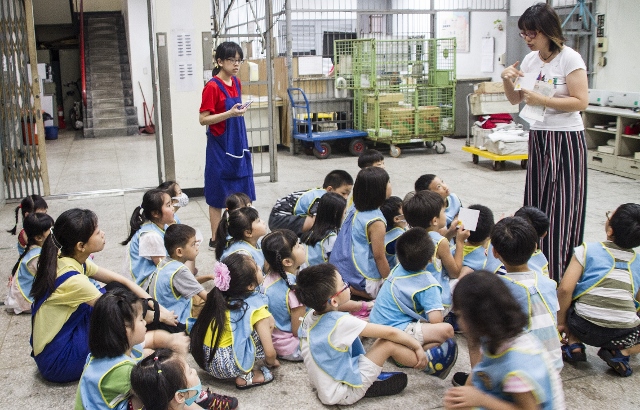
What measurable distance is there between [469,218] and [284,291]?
947 mm

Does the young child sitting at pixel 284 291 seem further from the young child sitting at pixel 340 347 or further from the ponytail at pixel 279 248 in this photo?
the young child sitting at pixel 340 347

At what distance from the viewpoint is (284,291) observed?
3.10 m

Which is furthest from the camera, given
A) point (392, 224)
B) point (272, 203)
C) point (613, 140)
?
point (613, 140)

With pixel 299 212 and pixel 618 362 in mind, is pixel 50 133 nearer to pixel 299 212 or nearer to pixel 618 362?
pixel 299 212

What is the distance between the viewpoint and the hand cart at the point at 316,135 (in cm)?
896

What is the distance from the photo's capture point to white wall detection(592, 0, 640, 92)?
833 centimetres

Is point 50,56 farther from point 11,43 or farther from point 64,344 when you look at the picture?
point 64,344

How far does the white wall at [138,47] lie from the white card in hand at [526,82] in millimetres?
10877

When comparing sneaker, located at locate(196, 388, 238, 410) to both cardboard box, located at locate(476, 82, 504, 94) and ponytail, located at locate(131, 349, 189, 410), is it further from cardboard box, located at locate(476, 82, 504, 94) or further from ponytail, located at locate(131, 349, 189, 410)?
cardboard box, located at locate(476, 82, 504, 94)

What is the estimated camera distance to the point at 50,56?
14.8 meters

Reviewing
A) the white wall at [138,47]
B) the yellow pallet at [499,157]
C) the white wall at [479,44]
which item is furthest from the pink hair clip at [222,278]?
the white wall at [138,47]

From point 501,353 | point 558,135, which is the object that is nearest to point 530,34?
point 558,135

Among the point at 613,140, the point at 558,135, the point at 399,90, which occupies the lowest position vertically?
the point at 613,140

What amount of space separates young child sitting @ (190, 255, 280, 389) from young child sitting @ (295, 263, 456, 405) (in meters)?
0.24
